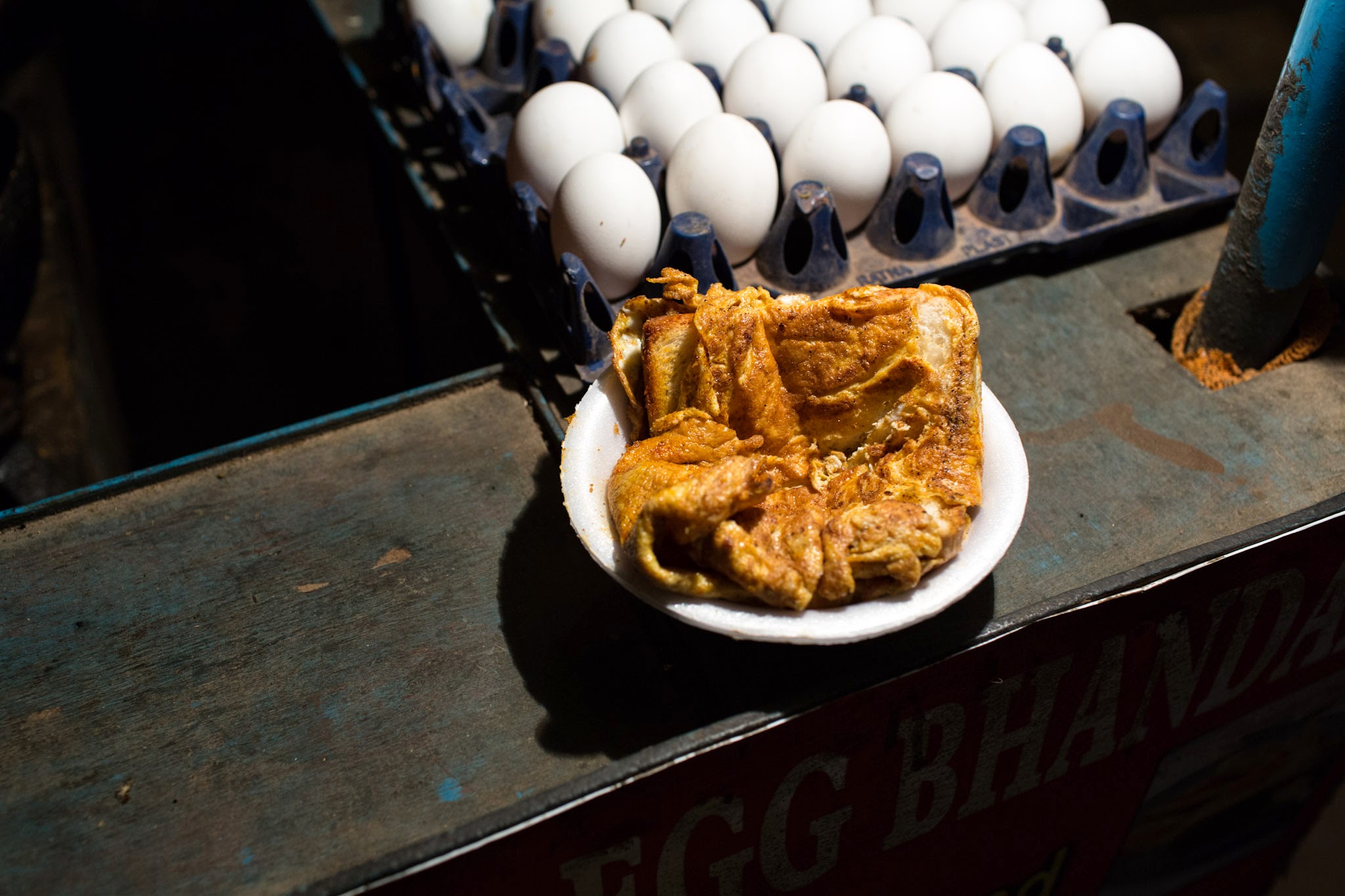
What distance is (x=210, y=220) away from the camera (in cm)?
473

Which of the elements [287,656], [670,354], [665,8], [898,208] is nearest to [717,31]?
[665,8]

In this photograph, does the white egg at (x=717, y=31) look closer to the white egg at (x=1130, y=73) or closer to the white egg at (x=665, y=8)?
the white egg at (x=665, y=8)

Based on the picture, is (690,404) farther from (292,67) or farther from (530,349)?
(292,67)

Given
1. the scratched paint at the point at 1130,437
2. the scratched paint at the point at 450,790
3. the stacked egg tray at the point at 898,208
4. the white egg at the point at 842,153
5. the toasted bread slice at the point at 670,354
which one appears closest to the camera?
the scratched paint at the point at 450,790

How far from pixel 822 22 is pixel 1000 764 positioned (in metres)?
1.82

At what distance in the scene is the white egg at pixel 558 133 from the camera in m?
2.05

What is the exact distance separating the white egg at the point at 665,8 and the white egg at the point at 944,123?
2.27 feet

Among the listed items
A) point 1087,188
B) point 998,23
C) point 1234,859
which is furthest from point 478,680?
point 1234,859

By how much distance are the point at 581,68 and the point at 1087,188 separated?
4.13 feet

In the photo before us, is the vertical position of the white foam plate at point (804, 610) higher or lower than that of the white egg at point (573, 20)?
lower

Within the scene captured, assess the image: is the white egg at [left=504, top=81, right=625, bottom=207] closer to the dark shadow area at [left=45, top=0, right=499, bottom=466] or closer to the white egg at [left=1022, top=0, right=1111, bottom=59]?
the white egg at [left=1022, top=0, right=1111, bottom=59]

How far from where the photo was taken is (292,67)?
432cm

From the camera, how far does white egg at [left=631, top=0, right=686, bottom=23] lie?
2.51 meters

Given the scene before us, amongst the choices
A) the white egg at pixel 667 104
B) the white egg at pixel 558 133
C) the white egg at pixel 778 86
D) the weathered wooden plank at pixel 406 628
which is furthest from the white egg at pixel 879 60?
the weathered wooden plank at pixel 406 628
